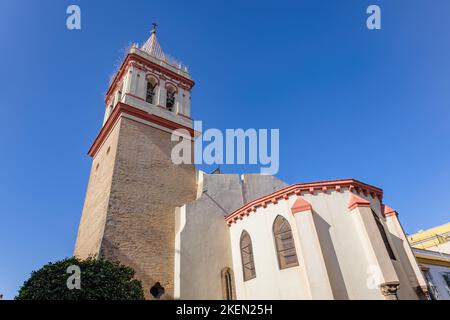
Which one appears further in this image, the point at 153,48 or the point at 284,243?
the point at 153,48

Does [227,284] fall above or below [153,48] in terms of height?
below

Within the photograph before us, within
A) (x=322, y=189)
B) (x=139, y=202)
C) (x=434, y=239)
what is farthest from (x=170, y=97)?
(x=434, y=239)

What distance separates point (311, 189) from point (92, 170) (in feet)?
44.0

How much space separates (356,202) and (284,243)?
3279 mm

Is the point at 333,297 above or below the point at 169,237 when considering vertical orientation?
below

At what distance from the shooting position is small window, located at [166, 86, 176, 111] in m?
19.5

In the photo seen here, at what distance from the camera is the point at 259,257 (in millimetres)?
12047

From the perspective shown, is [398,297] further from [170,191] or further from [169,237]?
[170,191]

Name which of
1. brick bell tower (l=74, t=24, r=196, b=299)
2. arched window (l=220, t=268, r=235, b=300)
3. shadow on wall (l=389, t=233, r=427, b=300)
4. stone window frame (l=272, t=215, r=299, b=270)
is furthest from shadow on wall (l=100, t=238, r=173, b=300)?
shadow on wall (l=389, t=233, r=427, b=300)

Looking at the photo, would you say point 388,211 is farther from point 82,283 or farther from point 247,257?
point 82,283

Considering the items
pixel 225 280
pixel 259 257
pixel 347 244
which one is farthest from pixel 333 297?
pixel 225 280

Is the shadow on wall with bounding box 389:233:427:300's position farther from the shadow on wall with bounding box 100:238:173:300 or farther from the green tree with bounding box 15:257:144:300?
the green tree with bounding box 15:257:144:300

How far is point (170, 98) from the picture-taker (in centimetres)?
1981

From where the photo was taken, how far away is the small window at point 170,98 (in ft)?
63.9
